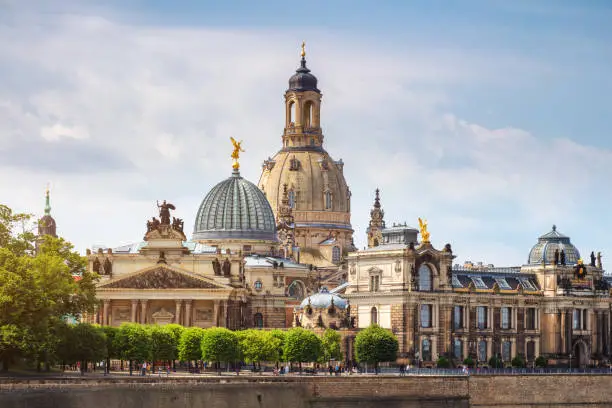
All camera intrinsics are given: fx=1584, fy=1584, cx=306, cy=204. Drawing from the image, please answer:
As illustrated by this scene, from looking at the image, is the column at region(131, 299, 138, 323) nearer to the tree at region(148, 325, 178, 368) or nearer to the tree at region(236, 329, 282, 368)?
the tree at region(236, 329, 282, 368)

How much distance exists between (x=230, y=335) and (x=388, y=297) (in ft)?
60.5

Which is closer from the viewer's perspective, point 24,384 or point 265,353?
point 24,384

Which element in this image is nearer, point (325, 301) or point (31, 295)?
point (31, 295)

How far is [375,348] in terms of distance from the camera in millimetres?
134375

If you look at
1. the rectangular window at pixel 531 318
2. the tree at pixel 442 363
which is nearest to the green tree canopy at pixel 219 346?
the tree at pixel 442 363

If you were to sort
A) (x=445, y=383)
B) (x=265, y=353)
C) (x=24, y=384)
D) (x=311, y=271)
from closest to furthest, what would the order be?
(x=24, y=384)
(x=445, y=383)
(x=265, y=353)
(x=311, y=271)

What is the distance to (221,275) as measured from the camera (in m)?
154

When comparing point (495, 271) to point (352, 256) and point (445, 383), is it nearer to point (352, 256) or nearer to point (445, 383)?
point (352, 256)

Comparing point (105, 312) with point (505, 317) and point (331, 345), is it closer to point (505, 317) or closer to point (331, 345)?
point (331, 345)

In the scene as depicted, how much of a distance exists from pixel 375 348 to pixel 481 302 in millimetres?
17368

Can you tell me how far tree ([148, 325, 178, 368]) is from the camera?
126750mm

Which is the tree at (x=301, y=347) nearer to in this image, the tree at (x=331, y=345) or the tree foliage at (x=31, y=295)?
the tree at (x=331, y=345)

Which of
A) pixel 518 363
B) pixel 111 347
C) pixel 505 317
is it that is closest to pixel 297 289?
pixel 505 317

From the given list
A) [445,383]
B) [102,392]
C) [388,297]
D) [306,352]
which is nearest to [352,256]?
[388,297]
